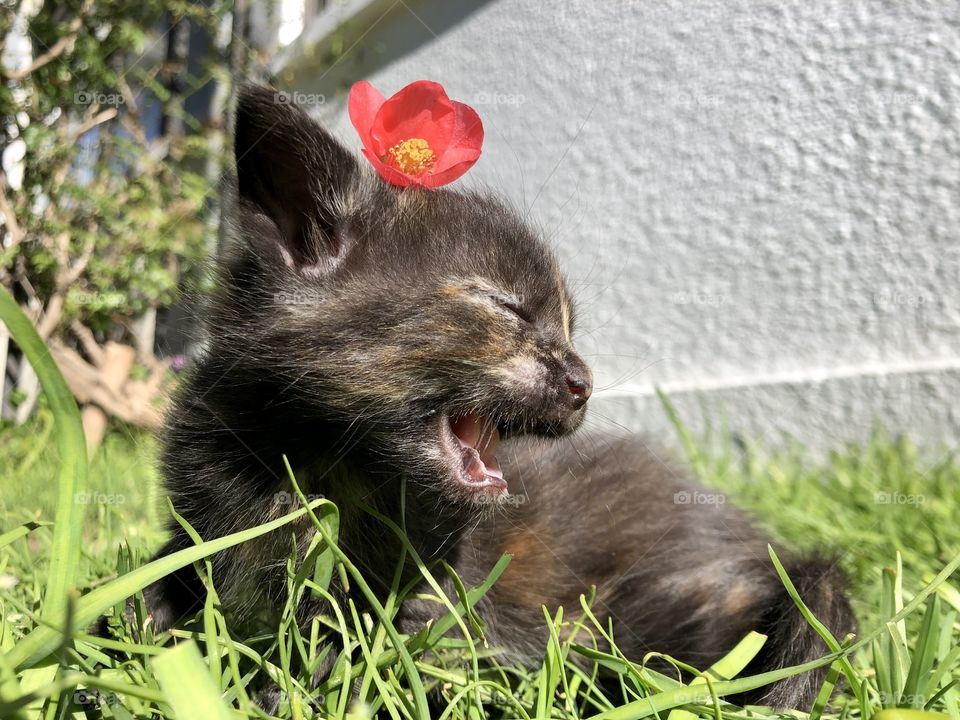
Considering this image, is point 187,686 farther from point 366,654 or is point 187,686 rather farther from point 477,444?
point 477,444

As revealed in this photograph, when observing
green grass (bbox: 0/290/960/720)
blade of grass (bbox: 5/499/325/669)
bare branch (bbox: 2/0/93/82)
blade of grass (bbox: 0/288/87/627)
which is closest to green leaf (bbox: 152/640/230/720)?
green grass (bbox: 0/290/960/720)

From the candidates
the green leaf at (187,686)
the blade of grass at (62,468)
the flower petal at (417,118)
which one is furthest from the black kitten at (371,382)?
the green leaf at (187,686)

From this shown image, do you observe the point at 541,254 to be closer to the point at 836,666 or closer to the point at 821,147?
the point at 836,666

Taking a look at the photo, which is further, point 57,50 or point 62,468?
point 57,50

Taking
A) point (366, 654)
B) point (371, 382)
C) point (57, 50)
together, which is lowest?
point (366, 654)

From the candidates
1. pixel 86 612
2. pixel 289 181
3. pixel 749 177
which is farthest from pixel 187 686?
pixel 749 177

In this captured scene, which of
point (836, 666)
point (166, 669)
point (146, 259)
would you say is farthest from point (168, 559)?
point (146, 259)

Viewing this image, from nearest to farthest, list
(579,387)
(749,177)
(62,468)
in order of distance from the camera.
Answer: (62,468), (579,387), (749,177)

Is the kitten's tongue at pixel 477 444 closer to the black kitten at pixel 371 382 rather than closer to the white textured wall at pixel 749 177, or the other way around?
the black kitten at pixel 371 382
